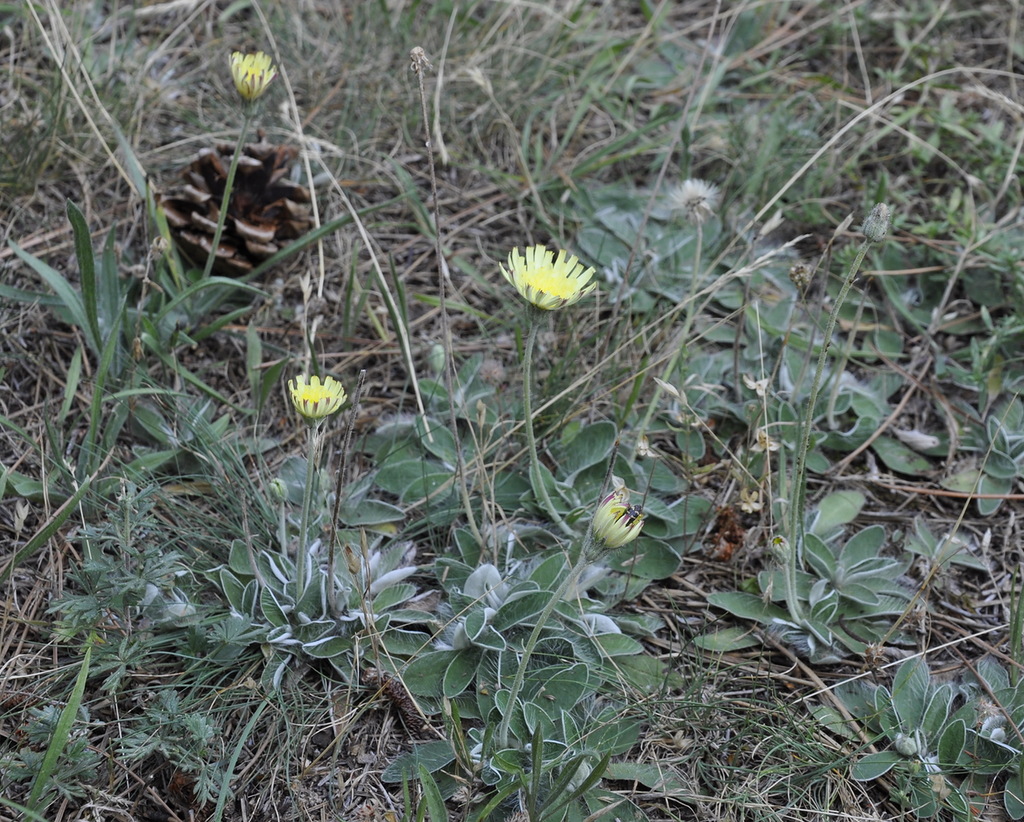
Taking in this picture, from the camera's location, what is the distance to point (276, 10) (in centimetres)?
271

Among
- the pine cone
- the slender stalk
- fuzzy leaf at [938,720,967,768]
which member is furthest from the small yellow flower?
fuzzy leaf at [938,720,967,768]

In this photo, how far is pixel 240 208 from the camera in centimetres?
224

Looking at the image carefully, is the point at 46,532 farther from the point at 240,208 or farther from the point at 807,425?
the point at 807,425

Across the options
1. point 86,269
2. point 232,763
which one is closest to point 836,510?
point 232,763

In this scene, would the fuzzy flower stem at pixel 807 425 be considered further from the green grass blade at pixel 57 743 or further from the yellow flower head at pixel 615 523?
the green grass blade at pixel 57 743

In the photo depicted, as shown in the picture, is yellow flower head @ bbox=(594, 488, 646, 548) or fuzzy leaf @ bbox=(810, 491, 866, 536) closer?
yellow flower head @ bbox=(594, 488, 646, 548)

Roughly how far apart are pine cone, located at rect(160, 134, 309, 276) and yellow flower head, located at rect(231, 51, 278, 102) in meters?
0.37

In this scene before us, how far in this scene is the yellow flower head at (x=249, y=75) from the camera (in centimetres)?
185

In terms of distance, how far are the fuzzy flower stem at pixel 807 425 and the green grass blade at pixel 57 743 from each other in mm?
1235

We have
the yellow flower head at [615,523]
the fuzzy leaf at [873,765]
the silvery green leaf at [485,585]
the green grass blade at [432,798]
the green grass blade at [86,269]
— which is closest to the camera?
the yellow flower head at [615,523]

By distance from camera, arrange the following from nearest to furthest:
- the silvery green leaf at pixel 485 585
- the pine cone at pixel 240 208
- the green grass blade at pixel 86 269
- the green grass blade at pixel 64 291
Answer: the silvery green leaf at pixel 485 585, the green grass blade at pixel 86 269, the green grass blade at pixel 64 291, the pine cone at pixel 240 208

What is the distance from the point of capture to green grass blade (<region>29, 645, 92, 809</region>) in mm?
1328

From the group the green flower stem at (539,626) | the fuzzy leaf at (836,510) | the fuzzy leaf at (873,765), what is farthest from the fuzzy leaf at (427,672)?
the fuzzy leaf at (836,510)

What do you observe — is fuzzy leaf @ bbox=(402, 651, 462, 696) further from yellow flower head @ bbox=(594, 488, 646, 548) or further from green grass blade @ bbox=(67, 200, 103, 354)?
green grass blade @ bbox=(67, 200, 103, 354)
